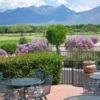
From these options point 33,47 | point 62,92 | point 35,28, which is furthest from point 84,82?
point 35,28

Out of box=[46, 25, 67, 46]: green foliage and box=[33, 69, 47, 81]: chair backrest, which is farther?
box=[46, 25, 67, 46]: green foliage

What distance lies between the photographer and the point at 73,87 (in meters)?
11.4

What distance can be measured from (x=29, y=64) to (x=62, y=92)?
5.31ft

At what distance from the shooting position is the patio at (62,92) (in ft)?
32.2

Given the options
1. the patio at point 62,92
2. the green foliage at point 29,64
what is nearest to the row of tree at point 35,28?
the green foliage at point 29,64

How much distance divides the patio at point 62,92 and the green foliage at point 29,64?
675 mm

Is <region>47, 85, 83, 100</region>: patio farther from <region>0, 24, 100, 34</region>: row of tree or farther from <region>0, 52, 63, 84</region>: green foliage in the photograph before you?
<region>0, 24, 100, 34</region>: row of tree

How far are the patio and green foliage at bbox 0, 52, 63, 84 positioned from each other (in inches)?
26.6

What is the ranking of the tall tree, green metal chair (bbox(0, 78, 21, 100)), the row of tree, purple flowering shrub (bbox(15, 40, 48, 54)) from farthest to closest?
the row of tree → the tall tree → purple flowering shrub (bbox(15, 40, 48, 54)) → green metal chair (bbox(0, 78, 21, 100))

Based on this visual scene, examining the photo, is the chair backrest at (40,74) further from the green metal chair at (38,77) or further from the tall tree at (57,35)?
the tall tree at (57,35)

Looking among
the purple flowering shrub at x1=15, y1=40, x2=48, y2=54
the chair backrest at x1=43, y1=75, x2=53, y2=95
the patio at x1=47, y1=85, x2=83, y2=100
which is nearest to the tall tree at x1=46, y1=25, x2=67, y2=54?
the purple flowering shrub at x1=15, y1=40, x2=48, y2=54

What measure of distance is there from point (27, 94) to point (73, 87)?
2.41 m

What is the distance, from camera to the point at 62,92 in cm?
1054

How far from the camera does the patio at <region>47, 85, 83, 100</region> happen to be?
32.2 feet
